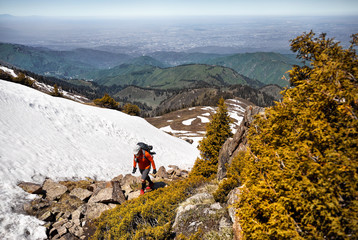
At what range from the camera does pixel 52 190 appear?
10484 mm

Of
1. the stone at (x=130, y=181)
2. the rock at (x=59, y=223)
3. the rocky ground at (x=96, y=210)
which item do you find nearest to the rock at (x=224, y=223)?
the rocky ground at (x=96, y=210)

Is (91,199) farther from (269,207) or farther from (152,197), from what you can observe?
(269,207)

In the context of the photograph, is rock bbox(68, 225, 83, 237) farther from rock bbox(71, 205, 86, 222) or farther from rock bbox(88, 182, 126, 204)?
rock bbox(88, 182, 126, 204)

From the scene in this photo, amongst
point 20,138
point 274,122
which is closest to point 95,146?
point 20,138

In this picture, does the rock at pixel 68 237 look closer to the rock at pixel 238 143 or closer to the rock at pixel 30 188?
the rock at pixel 30 188

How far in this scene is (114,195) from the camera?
1073cm

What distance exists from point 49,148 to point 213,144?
14.5 metres

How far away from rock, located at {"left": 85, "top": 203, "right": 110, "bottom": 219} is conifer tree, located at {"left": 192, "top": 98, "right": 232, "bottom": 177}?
8.72 m

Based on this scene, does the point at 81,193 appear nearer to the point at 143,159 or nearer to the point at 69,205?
the point at 69,205

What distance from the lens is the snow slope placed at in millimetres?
8539

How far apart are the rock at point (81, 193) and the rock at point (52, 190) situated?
51 cm

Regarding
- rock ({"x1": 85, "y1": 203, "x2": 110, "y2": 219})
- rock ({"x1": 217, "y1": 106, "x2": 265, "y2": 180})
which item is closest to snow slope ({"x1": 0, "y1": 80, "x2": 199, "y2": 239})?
rock ({"x1": 85, "y1": 203, "x2": 110, "y2": 219})

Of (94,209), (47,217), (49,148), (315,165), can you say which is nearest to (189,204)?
(94,209)

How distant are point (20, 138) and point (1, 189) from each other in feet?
21.5
